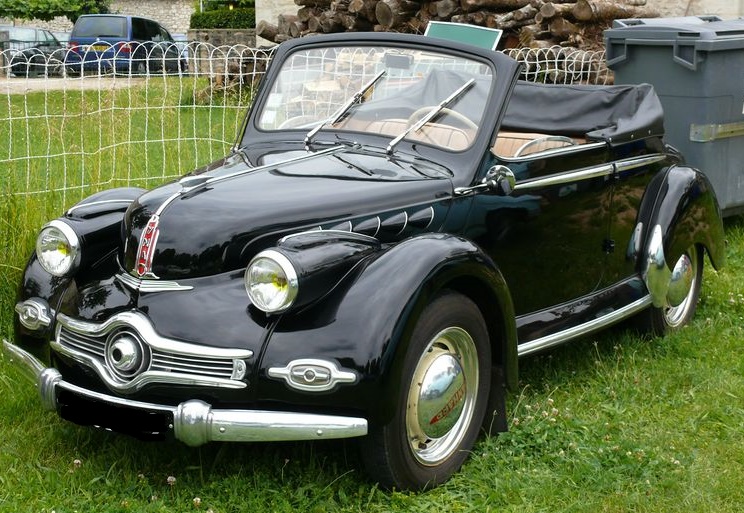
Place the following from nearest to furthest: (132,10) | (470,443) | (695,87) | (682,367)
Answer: (470,443)
(682,367)
(695,87)
(132,10)

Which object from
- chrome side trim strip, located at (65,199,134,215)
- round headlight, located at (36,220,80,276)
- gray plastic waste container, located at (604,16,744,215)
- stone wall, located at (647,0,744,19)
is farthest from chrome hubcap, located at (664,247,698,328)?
stone wall, located at (647,0,744,19)

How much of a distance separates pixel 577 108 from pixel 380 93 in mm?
1405

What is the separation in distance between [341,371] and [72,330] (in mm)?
1000

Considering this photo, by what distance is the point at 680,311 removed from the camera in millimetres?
5410

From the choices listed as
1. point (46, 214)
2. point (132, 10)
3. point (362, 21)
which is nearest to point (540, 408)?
point (46, 214)

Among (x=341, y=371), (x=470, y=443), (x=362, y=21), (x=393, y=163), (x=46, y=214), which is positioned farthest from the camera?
(x=362, y=21)

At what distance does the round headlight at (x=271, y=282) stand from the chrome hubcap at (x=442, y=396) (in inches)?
20.5

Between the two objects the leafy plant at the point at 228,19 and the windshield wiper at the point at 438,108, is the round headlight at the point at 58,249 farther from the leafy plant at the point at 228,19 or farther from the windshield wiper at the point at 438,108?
the leafy plant at the point at 228,19

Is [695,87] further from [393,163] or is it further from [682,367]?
[393,163]

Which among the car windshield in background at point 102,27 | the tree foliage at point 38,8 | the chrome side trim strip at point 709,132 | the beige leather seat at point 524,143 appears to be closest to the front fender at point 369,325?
the beige leather seat at point 524,143

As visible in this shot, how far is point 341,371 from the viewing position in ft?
10.2

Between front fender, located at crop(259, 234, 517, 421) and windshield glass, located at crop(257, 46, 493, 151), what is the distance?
0.91 metres

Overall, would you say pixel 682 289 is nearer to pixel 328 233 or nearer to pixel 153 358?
pixel 328 233

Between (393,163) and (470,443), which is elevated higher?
(393,163)
